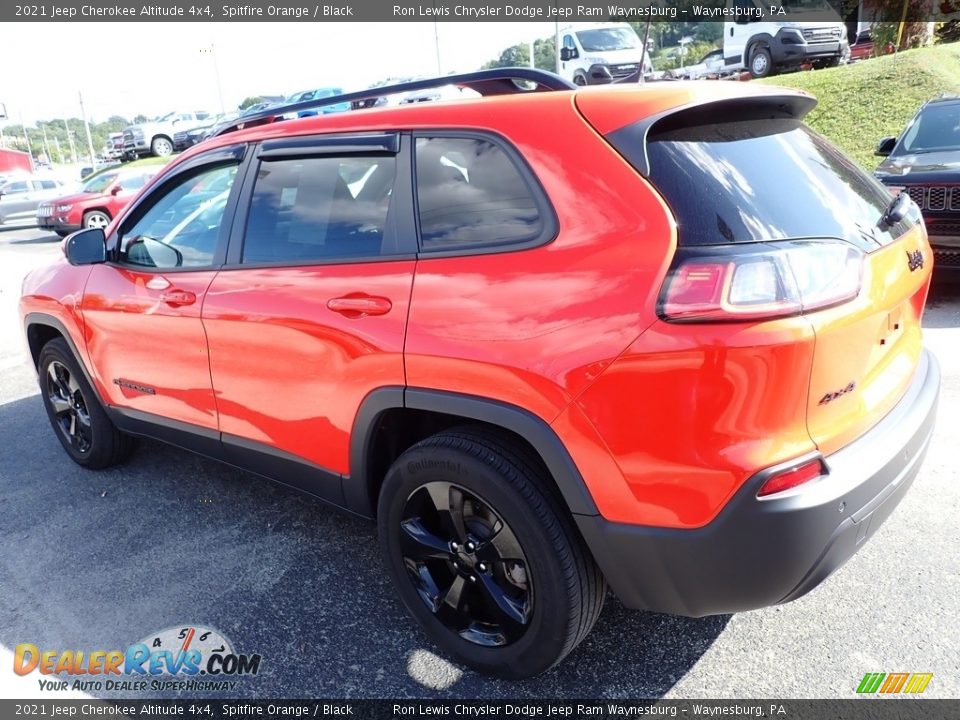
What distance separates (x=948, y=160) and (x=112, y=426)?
6.94 metres

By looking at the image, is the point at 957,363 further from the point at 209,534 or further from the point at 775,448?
the point at 209,534

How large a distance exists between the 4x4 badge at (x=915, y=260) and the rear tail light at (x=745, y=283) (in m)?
0.66

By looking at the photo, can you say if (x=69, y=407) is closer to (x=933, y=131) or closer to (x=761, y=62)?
(x=933, y=131)

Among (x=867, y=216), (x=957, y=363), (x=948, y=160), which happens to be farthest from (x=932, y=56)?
(x=867, y=216)

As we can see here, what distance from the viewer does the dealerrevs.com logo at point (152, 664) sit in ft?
8.28

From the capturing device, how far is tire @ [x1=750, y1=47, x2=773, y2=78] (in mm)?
17575

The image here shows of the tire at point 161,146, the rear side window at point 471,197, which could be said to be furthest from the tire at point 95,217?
the rear side window at point 471,197

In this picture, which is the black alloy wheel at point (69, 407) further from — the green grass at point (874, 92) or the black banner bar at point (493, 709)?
the green grass at point (874, 92)

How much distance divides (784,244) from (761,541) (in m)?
0.76

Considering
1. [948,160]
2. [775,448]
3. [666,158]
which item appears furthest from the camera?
[948,160]

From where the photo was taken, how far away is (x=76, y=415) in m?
4.21

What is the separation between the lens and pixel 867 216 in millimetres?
2299

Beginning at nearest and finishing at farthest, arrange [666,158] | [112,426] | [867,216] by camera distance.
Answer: [666,158] < [867,216] < [112,426]

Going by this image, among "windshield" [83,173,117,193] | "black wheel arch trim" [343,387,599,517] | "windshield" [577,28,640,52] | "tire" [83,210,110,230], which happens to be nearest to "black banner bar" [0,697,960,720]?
"black wheel arch trim" [343,387,599,517]
